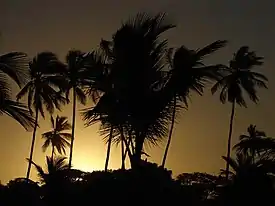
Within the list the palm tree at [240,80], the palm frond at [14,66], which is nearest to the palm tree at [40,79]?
the palm tree at [240,80]

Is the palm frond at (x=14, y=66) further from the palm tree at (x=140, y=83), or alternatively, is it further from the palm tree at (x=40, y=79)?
the palm tree at (x=40, y=79)

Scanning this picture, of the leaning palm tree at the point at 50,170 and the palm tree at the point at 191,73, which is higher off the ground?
the palm tree at the point at 191,73

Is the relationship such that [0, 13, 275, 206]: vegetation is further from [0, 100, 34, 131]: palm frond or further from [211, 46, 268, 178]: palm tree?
[211, 46, 268, 178]: palm tree

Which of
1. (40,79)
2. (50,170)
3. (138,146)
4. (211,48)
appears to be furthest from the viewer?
(40,79)

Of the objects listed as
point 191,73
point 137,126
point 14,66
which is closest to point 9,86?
point 14,66

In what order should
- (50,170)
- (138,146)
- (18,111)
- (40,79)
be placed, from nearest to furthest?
(18,111) < (50,170) < (138,146) < (40,79)

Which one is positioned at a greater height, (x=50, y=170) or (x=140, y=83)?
(x=140, y=83)

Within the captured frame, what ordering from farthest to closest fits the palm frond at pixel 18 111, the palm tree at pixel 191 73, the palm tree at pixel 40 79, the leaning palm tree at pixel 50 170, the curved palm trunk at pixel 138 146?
the palm tree at pixel 40 79, the palm tree at pixel 191 73, the curved palm trunk at pixel 138 146, the leaning palm tree at pixel 50 170, the palm frond at pixel 18 111

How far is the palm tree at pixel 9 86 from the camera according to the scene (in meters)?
9.34

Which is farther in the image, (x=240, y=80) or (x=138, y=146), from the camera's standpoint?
(x=240, y=80)

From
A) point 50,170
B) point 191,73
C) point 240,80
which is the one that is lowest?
point 50,170

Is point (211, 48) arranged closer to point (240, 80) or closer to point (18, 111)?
point (18, 111)

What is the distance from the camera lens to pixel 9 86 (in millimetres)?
9945

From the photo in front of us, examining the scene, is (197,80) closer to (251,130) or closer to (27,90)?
(27,90)
